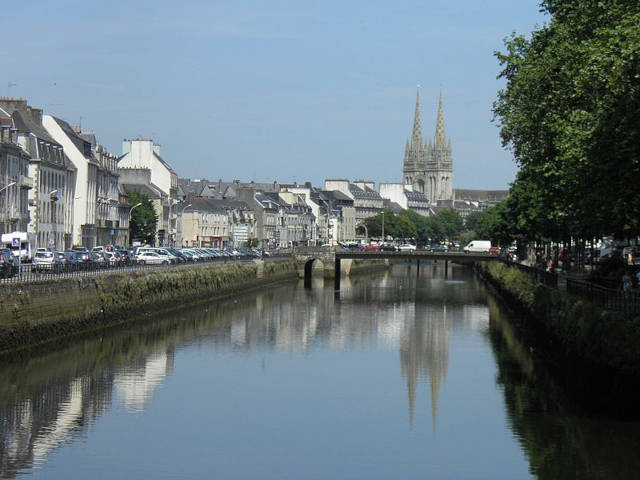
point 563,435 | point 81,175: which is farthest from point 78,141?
point 563,435

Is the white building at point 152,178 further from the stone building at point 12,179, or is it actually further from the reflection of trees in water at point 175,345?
the stone building at point 12,179

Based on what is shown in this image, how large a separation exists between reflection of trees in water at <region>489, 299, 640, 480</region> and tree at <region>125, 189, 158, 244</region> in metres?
93.3

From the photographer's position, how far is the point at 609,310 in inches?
1644

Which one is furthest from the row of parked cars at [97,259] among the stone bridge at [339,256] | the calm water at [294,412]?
the stone bridge at [339,256]

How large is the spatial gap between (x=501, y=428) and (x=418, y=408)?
4071mm

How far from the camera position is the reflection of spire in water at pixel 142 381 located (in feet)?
133

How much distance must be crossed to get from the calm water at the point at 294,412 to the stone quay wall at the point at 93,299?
114 cm

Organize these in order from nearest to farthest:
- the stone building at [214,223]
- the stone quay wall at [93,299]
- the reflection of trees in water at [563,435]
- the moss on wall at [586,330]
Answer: the reflection of trees in water at [563,435] → the moss on wall at [586,330] → the stone quay wall at [93,299] → the stone building at [214,223]

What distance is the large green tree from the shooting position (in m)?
38.9

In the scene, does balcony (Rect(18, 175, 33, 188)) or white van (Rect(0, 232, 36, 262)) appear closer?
white van (Rect(0, 232, 36, 262))

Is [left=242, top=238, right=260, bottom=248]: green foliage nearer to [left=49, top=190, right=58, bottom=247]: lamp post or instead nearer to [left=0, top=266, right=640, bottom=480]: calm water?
[left=49, top=190, right=58, bottom=247]: lamp post

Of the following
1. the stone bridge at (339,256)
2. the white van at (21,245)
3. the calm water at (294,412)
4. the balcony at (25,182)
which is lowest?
the calm water at (294,412)

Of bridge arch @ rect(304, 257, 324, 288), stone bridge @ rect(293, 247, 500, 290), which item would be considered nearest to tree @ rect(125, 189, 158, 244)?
stone bridge @ rect(293, 247, 500, 290)

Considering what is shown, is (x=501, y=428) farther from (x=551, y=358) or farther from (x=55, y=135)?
(x=55, y=135)
